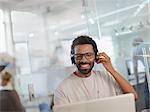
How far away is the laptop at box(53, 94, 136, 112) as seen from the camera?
2.80 feet

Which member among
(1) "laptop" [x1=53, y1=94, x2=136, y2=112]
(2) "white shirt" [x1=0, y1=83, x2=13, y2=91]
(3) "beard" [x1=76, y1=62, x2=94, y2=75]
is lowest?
(1) "laptop" [x1=53, y1=94, x2=136, y2=112]

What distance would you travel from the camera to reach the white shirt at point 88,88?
4.43 ft

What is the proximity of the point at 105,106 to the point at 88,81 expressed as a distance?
1.88 feet

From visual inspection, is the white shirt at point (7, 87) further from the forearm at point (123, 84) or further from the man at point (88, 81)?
the forearm at point (123, 84)

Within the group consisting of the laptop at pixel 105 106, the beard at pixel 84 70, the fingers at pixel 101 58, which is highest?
the fingers at pixel 101 58

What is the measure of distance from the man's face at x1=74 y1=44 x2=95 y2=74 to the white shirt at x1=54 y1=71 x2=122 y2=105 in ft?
0.21

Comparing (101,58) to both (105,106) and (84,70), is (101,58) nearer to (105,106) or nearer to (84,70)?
(84,70)

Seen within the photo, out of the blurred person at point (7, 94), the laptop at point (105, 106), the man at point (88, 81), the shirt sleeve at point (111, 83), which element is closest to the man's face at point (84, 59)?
the man at point (88, 81)

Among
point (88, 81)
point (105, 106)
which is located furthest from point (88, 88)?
point (105, 106)

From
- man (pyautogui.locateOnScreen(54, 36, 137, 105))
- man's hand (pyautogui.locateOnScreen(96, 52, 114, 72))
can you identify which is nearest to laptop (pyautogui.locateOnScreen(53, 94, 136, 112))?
man (pyautogui.locateOnScreen(54, 36, 137, 105))

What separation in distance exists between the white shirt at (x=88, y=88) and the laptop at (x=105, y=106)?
459 mm

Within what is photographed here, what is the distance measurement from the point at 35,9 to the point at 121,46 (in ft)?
3.19

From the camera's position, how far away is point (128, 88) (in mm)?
1370

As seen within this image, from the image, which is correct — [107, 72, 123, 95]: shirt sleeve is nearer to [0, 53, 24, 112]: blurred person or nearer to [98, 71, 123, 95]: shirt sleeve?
[98, 71, 123, 95]: shirt sleeve
